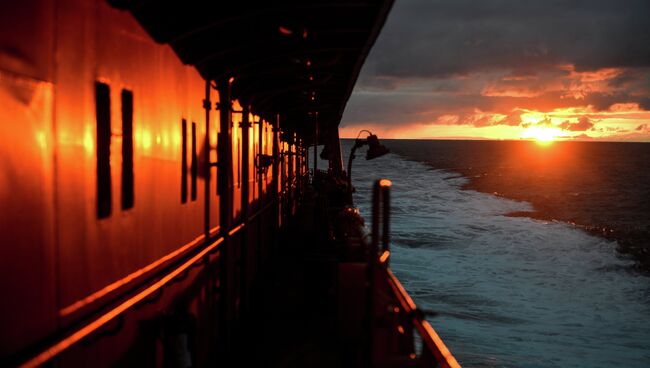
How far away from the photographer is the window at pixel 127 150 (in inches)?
147

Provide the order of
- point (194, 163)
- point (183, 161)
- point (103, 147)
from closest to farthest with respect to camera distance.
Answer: point (103, 147)
point (183, 161)
point (194, 163)

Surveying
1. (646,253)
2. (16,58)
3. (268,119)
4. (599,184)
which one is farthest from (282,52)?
(599,184)

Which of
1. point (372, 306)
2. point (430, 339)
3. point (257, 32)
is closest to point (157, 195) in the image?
point (372, 306)

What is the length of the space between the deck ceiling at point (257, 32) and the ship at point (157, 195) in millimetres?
17

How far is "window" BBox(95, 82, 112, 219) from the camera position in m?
3.34

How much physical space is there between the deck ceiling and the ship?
2cm

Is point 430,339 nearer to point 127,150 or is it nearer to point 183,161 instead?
point 127,150

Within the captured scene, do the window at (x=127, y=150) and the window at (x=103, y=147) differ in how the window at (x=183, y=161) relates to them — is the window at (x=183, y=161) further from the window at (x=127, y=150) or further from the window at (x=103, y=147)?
the window at (x=103, y=147)

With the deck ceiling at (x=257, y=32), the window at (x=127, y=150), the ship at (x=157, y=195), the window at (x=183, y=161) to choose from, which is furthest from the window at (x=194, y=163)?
the window at (x=127, y=150)

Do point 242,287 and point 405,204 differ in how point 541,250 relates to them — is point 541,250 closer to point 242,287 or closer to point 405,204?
point 405,204

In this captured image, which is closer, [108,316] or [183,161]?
[108,316]

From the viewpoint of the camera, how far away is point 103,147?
11.1ft

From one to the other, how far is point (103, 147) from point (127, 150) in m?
0.39

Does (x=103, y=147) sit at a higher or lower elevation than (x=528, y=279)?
higher
